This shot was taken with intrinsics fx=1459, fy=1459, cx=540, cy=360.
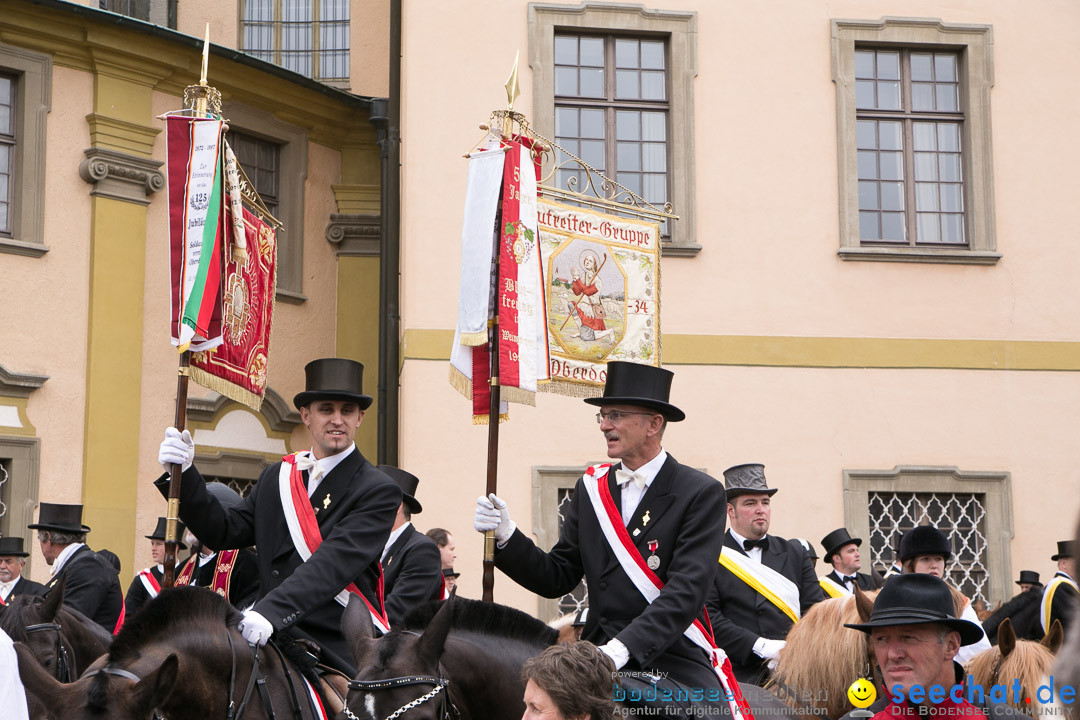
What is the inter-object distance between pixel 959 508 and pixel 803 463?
1810 millimetres

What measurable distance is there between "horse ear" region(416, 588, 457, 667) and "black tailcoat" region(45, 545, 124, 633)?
17.8ft

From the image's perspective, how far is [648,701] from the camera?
5.39 m

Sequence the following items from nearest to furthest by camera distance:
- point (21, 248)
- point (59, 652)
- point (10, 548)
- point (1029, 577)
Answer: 1. point (59, 652)
2. point (10, 548)
3. point (1029, 577)
4. point (21, 248)

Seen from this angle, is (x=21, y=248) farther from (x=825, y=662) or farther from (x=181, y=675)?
(x=825, y=662)

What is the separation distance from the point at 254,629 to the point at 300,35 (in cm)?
1383

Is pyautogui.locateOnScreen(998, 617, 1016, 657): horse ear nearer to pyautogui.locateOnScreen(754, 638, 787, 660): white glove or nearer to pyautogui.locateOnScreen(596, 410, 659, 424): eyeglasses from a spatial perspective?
pyautogui.locateOnScreen(596, 410, 659, 424): eyeglasses

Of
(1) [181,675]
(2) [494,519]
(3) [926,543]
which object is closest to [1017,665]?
(2) [494,519]

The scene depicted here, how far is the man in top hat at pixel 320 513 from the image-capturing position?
6.26 m

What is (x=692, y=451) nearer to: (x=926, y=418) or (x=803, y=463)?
(x=803, y=463)

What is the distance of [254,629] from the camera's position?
5621 mm

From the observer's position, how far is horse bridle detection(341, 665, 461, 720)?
505 centimetres

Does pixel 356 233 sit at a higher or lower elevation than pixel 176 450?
higher

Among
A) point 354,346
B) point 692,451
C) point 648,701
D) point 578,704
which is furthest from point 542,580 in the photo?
point 354,346

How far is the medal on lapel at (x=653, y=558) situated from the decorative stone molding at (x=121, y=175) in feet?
35.7
